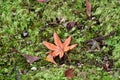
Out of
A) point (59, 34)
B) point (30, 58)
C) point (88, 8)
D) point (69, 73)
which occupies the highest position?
point (88, 8)

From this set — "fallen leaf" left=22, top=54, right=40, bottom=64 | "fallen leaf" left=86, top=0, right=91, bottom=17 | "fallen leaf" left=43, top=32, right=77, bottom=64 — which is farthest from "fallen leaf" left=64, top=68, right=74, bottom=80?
"fallen leaf" left=86, top=0, right=91, bottom=17

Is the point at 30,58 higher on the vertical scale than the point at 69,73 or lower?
higher

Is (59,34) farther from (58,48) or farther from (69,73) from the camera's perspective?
(69,73)

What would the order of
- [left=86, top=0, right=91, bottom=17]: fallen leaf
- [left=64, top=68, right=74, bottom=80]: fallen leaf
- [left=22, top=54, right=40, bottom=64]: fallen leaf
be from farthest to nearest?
1. [left=86, top=0, right=91, bottom=17]: fallen leaf
2. [left=22, top=54, right=40, bottom=64]: fallen leaf
3. [left=64, top=68, right=74, bottom=80]: fallen leaf

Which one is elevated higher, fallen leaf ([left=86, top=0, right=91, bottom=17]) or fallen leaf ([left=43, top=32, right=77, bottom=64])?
fallen leaf ([left=86, top=0, right=91, bottom=17])

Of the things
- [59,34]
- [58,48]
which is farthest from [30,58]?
[59,34]

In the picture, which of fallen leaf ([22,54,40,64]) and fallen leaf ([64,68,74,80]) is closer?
fallen leaf ([64,68,74,80])

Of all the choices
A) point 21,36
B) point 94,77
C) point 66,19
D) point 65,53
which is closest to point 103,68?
point 94,77

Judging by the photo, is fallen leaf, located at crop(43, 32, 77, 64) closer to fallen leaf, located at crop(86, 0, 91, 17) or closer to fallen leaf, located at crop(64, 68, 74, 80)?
fallen leaf, located at crop(64, 68, 74, 80)

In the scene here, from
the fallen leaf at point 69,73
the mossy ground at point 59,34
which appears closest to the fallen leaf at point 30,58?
the mossy ground at point 59,34
